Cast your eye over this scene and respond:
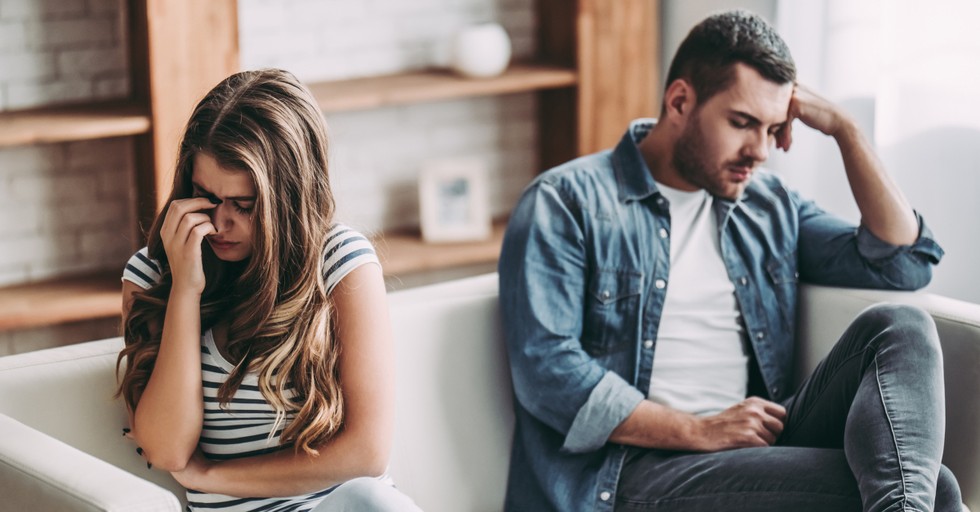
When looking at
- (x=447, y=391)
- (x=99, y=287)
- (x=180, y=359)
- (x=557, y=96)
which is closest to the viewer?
(x=180, y=359)

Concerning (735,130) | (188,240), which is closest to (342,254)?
(188,240)

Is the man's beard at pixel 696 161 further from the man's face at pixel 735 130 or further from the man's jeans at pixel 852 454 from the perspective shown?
the man's jeans at pixel 852 454

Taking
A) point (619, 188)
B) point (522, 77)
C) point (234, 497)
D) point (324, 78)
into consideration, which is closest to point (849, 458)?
point (619, 188)

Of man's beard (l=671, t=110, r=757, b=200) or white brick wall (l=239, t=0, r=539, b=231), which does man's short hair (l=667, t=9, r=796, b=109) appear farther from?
white brick wall (l=239, t=0, r=539, b=231)

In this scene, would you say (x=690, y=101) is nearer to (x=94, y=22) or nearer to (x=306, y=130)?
(x=306, y=130)

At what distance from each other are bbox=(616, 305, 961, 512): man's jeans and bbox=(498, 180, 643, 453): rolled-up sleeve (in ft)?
0.36

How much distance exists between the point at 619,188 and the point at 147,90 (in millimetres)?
1317

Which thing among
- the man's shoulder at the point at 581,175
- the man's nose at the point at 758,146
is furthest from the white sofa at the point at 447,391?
the man's nose at the point at 758,146

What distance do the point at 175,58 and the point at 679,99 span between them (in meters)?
1.29

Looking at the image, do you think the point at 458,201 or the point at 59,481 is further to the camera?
the point at 458,201

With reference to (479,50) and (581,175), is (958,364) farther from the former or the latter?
(479,50)

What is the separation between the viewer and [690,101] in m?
2.21

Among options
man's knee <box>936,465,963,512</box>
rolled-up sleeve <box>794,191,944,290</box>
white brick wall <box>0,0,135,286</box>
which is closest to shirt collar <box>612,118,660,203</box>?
rolled-up sleeve <box>794,191,944,290</box>

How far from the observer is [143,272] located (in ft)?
6.03
